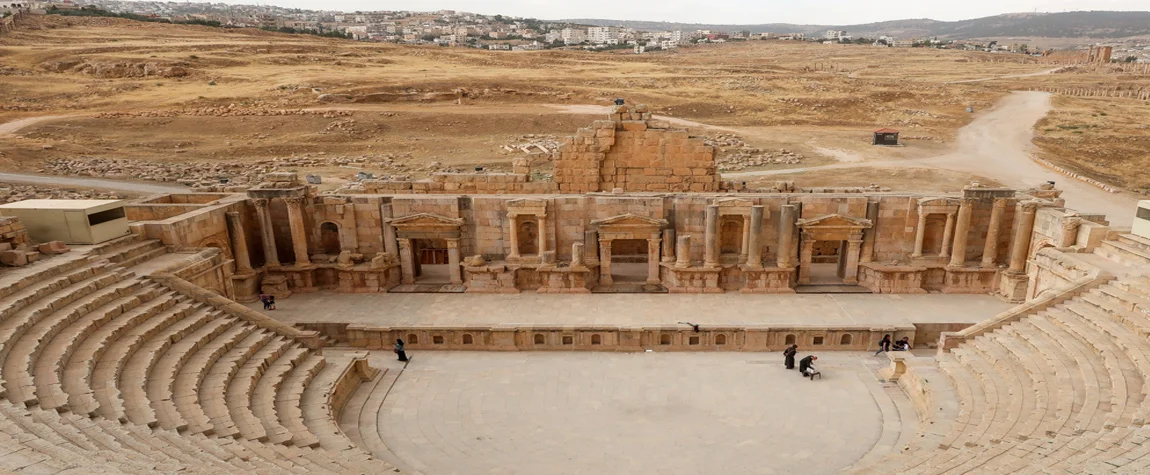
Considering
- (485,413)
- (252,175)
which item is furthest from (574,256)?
(252,175)

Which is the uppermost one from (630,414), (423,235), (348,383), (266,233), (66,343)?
(66,343)

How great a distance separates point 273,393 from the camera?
14.0 m

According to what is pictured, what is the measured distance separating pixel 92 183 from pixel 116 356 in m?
30.3

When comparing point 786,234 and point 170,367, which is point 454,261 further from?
point 786,234

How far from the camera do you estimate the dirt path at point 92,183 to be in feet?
116

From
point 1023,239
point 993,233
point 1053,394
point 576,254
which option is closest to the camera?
point 1053,394

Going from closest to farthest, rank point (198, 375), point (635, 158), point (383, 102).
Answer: point (198, 375)
point (635, 158)
point (383, 102)

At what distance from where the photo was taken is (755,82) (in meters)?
75.1

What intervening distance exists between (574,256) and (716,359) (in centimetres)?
549

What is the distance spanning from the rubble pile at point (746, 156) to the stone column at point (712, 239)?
21.1 m

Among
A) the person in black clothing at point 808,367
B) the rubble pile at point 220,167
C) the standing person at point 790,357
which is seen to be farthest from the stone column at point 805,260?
the rubble pile at point 220,167

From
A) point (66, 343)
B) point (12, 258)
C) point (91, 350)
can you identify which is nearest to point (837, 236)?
point (91, 350)

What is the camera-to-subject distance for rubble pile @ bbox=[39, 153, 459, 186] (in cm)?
3853

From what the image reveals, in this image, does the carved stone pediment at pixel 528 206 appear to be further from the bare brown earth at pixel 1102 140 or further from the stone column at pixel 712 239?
the bare brown earth at pixel 1102 140
